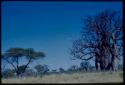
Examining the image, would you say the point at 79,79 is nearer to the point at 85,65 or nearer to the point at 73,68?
the point at 73,68

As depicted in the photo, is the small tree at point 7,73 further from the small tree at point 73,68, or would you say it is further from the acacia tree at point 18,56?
the small tree at point 73,68

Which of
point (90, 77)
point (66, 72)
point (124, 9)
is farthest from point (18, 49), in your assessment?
point (124, 9)

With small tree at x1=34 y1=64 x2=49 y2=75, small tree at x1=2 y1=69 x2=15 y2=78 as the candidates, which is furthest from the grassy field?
small tree at x1=34 y1=64 x2=49 y2=75

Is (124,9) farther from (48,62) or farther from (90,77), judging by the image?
(48,62)

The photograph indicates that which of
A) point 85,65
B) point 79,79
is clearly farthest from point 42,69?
point 79,79

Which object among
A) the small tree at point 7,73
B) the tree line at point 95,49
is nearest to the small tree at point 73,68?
the tree line at point 95,49

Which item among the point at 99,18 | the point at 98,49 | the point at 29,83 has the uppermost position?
the point at 99,18

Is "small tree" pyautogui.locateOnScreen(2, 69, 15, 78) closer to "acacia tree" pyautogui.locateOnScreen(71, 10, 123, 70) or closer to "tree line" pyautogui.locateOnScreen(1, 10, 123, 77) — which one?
"tree line" pyautogui.locateOnScreen(1, 10, 123, 77)

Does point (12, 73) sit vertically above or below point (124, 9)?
below
